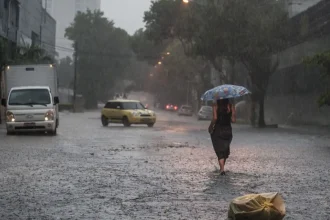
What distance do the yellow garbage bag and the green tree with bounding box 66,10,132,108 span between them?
92671mm

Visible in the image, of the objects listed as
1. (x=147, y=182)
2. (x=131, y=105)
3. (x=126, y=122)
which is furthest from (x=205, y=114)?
(x=147, y=182)

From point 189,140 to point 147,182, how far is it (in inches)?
474

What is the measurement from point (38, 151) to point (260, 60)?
22.3m

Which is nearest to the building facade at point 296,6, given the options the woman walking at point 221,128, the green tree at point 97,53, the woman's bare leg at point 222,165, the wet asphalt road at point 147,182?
the wet asphalt road at point 147,182

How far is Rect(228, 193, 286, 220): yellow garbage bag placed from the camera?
6715 mm

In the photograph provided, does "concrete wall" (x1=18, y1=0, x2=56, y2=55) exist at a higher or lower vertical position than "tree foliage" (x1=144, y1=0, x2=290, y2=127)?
higher

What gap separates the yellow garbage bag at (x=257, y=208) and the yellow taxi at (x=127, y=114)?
86.6ft

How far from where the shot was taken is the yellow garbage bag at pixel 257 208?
6.71 meters

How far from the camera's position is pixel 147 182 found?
1008cm

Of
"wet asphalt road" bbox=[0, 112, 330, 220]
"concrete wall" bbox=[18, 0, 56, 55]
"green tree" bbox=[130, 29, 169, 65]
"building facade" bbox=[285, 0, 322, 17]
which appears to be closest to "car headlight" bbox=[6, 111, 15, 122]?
"wet asphalt road" bbox=[0, 112, 330, 220]

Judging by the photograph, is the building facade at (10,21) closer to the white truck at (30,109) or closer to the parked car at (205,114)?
the parked car at (205,114)

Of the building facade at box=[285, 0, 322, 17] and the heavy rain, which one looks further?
the building facade at box=[285, 0, 322, 17]

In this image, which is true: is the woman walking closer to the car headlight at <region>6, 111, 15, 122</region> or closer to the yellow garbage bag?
the yellow garbage bag

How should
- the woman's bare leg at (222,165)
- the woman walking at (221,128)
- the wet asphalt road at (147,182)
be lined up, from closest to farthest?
the wet asphalt road at (147,182)
the woman's bare leg at (222,165)
the woman walking at (221,128)
